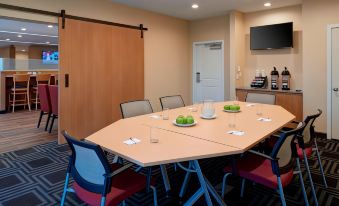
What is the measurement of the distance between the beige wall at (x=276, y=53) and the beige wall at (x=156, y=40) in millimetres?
1583

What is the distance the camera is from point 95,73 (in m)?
4.80

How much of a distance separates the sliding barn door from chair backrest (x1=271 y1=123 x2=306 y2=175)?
353 cm

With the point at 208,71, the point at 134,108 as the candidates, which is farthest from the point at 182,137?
the point at 208,71

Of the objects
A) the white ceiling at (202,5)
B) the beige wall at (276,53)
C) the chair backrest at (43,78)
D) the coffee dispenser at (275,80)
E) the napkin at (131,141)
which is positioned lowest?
the napkin at (131,141)

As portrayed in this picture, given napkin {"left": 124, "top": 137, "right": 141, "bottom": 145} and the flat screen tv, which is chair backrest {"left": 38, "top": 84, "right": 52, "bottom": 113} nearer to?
napkin {"left": 124, "top": 137, "right": 141, "bottom": 145}

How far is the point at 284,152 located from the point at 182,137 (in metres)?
0.80

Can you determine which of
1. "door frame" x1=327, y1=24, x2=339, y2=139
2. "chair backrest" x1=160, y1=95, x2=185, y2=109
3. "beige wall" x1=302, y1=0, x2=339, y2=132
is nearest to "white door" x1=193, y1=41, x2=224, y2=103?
"beige wall" x1=302, y1=0, x2=339, y2=132

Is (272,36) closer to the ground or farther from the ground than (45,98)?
Result: farther from the ground

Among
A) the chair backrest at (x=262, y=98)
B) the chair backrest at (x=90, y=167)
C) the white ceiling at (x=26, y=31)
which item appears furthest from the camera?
the white ceiling at (x=26, y=31)

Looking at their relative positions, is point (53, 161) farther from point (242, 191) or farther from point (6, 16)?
point (242, 191)

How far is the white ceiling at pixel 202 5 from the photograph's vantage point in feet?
16.6

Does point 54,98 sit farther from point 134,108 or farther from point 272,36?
point 272,36

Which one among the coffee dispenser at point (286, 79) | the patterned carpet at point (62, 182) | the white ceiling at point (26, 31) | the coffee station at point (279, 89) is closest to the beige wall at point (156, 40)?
the coffee station at point (279, 89)

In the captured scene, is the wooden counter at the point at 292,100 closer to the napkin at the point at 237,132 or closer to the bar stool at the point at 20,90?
the napkin at the point at 237,132
